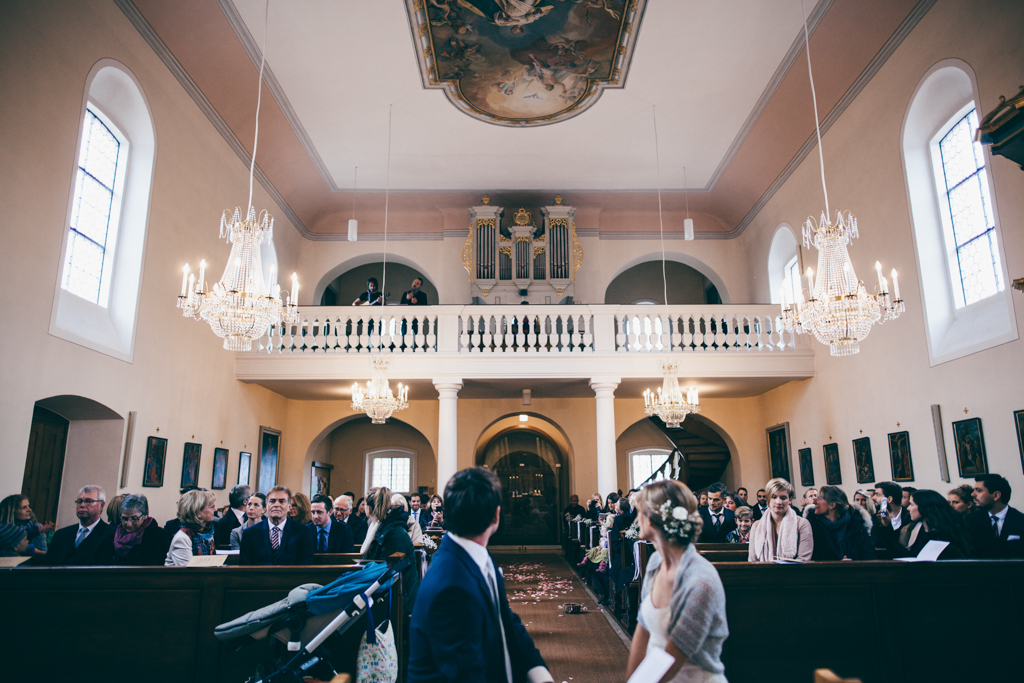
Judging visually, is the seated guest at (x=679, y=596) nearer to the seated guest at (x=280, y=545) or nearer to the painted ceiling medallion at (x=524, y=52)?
the seated guest at (x=280, y=545)

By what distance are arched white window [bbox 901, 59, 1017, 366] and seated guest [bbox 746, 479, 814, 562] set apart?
14.9 feet

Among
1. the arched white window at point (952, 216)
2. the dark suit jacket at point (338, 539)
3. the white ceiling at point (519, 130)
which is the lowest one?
the dark suit jacket at point (338, 539)

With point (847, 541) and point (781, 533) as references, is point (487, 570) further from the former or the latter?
point (847, 541)

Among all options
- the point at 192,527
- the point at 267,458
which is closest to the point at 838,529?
the point at 192,527

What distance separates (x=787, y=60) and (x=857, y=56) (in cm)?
98

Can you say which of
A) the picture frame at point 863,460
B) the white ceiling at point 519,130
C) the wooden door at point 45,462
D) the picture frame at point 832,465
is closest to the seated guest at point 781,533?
Result: the picture frame at point 863,460

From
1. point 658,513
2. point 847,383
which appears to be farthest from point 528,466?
point 658,513

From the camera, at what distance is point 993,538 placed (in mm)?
4898

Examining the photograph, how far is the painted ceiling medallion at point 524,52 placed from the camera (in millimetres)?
9391

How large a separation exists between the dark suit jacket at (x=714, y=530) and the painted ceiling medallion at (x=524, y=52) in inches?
271

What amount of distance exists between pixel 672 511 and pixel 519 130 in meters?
10.9

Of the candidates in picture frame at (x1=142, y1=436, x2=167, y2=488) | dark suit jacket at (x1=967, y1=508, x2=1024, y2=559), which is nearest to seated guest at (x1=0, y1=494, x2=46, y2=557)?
picture frame at (x1=142, y1=436, x2=167, y2=488)

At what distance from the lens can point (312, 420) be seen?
15.0 metres

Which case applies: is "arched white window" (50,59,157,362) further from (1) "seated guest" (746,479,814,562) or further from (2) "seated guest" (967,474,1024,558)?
(2) "seated guest" (967,474,1024,558)
